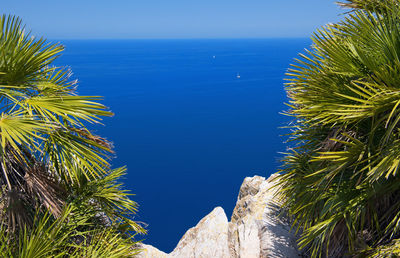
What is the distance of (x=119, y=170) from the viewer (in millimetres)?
5195

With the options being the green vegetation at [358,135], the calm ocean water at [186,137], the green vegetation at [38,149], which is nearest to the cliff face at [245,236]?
the green vegetation at [358,135]

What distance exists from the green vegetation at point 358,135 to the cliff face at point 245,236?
178cm

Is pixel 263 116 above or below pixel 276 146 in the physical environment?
above

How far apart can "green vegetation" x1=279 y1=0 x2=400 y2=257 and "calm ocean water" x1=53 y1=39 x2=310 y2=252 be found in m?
31.2

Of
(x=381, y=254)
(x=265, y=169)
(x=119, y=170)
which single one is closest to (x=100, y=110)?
(x=119, y=170)

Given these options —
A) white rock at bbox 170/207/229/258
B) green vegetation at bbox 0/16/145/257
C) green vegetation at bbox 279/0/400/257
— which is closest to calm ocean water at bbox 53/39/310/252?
white rock at bbox 170/207/229/258

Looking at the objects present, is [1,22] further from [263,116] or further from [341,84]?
[263,116]

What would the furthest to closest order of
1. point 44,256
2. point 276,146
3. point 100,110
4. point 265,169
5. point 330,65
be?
point 276,146
point 265,169
point 330,65
point 100,110
point 44,256

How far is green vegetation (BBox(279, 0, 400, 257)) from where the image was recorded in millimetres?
3557

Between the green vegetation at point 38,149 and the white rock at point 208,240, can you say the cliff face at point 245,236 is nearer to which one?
the white rock at point 208,240

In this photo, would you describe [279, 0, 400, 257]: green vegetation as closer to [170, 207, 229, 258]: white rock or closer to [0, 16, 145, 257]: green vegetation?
[0, 16, 145, 257]: green vegetation

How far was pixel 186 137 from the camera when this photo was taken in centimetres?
6078

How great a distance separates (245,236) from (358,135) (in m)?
3.82

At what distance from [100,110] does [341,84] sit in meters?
3.04
